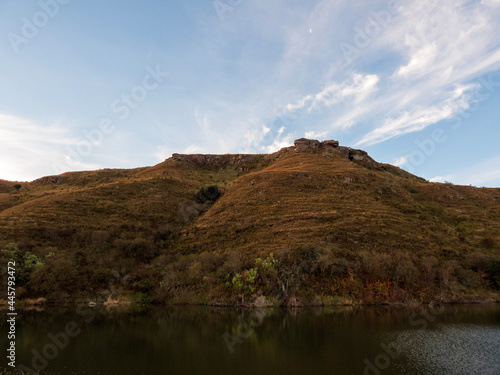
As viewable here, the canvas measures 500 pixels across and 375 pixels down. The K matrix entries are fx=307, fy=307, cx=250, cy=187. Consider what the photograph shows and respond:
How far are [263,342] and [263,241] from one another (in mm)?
25283

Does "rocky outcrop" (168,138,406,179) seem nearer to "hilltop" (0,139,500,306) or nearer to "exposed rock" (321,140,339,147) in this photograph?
"exposed rock" (321,140,339,147)

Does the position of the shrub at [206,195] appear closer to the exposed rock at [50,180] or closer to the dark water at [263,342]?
the dark water at [263,342]

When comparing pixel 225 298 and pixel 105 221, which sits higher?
pixel 105 221

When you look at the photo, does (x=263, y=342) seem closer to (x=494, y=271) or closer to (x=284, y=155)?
(x=494, y=271)

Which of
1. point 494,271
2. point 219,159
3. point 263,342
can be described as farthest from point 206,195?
point 494,271

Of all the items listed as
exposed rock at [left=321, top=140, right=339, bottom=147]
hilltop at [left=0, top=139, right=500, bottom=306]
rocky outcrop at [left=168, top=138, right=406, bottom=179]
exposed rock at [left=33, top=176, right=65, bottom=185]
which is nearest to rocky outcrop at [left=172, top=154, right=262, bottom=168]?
rocky outcrop at [left=168, top=138, right=406, bottom=179]

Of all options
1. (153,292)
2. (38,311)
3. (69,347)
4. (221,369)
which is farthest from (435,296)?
(38,311)

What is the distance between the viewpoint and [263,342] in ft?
76.5

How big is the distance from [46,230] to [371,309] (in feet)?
166

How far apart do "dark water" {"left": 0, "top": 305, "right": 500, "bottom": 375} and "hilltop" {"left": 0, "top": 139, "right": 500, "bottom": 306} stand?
17.9 ft

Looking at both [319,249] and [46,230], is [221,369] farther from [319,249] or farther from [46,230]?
[46,230]

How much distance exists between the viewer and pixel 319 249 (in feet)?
143

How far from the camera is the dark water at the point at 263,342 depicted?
17.6 meters

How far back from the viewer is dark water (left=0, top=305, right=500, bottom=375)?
1761 cm
